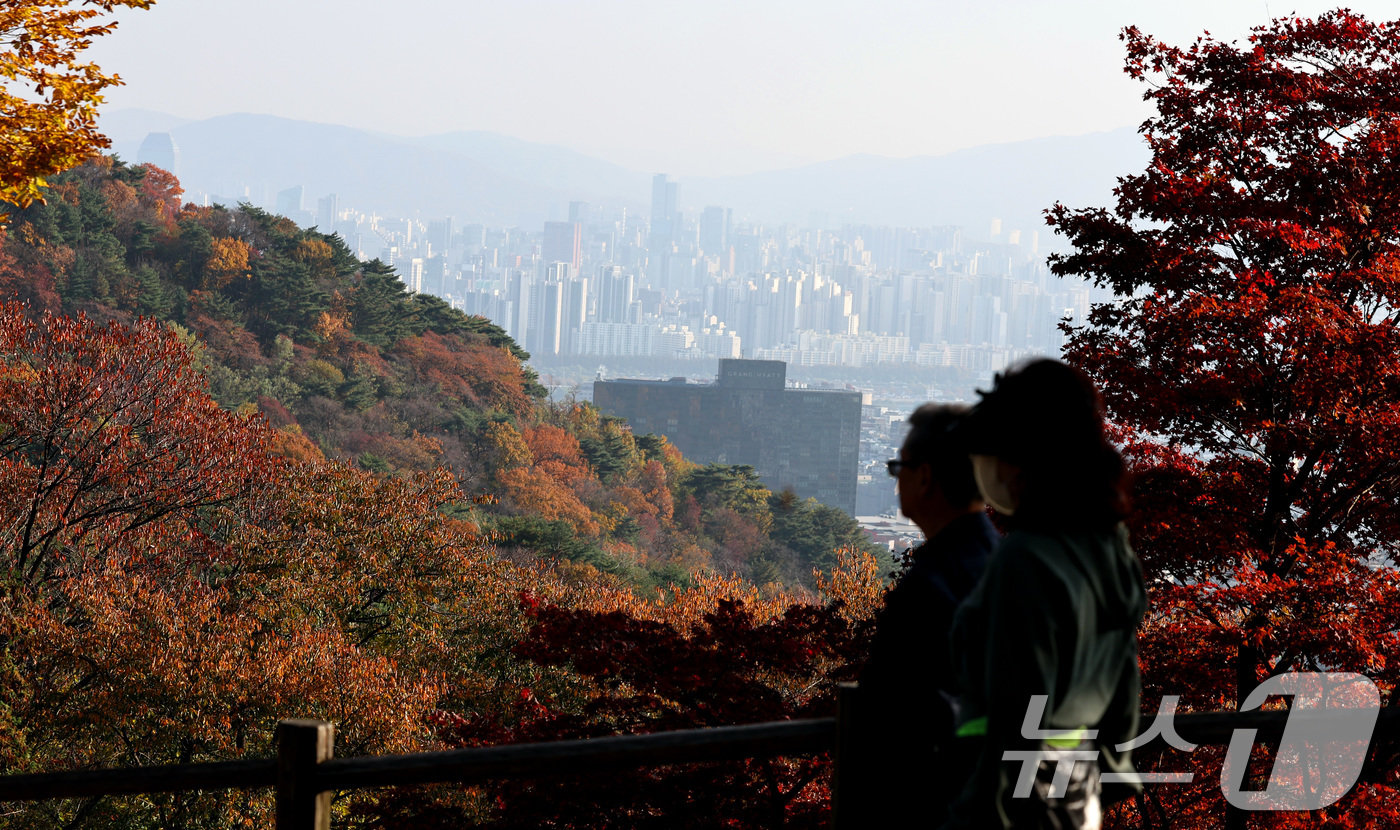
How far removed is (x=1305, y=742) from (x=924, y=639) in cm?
311

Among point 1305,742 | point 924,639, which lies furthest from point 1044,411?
point 1305,742

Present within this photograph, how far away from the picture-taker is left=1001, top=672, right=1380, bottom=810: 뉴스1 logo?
228cm

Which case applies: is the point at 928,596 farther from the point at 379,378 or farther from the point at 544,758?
the point at 379,378

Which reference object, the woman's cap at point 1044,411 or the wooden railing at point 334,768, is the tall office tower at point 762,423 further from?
the woman's cap at point 1044,411

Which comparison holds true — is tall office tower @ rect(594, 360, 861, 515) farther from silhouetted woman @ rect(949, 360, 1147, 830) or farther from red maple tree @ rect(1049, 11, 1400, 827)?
silhouetted woman @ rect(949, 360, 1147, 830)

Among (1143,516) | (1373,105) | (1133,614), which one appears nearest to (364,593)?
(1143,516)

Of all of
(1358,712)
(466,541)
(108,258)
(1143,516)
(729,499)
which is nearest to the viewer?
(1358,712)

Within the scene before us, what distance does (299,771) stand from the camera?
1910 millimetres

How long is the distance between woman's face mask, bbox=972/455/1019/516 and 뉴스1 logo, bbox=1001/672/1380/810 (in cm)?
48

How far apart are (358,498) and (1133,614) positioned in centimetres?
1472

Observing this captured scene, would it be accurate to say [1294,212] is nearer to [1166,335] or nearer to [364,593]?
[1166,335]

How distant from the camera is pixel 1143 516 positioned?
16.0 ft

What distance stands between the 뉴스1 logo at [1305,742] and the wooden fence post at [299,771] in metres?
1.36

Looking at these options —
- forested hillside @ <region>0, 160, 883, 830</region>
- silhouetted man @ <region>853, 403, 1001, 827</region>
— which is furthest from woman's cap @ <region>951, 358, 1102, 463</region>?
forested hillside @ <region>0, 160, 883, 830</region>
